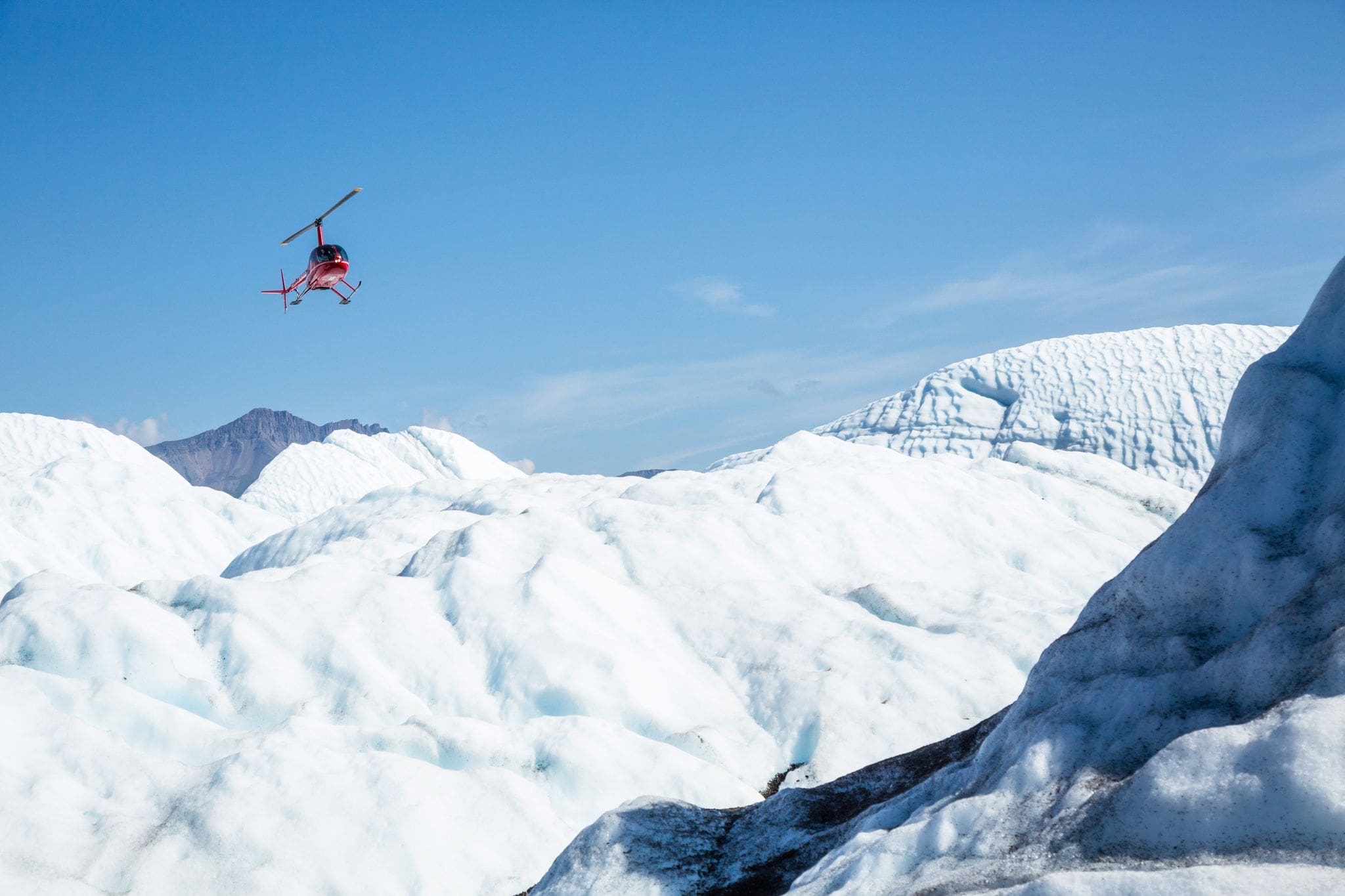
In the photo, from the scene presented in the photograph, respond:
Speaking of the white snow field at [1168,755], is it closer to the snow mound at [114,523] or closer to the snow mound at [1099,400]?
the snow mound at [114,523]

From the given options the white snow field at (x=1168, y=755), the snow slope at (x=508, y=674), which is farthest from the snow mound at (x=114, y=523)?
the white snow field at (x=1168, y=755)

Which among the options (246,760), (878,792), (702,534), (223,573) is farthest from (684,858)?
(223,573)

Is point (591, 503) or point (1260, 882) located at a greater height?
point (591, 503)

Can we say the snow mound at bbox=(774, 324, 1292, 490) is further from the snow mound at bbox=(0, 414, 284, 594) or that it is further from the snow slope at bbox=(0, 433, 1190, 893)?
the snow mound at bbox=(0, 414, 284, 594)

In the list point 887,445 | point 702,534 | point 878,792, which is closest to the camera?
point 878,792

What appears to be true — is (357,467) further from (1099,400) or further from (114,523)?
(1099,400)

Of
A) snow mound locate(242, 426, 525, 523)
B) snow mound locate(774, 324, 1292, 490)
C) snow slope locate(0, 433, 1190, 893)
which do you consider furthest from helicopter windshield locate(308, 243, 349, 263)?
snow mound locate(242, 426, 525, 523)

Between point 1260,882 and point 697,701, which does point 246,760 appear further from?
point 1260,882
